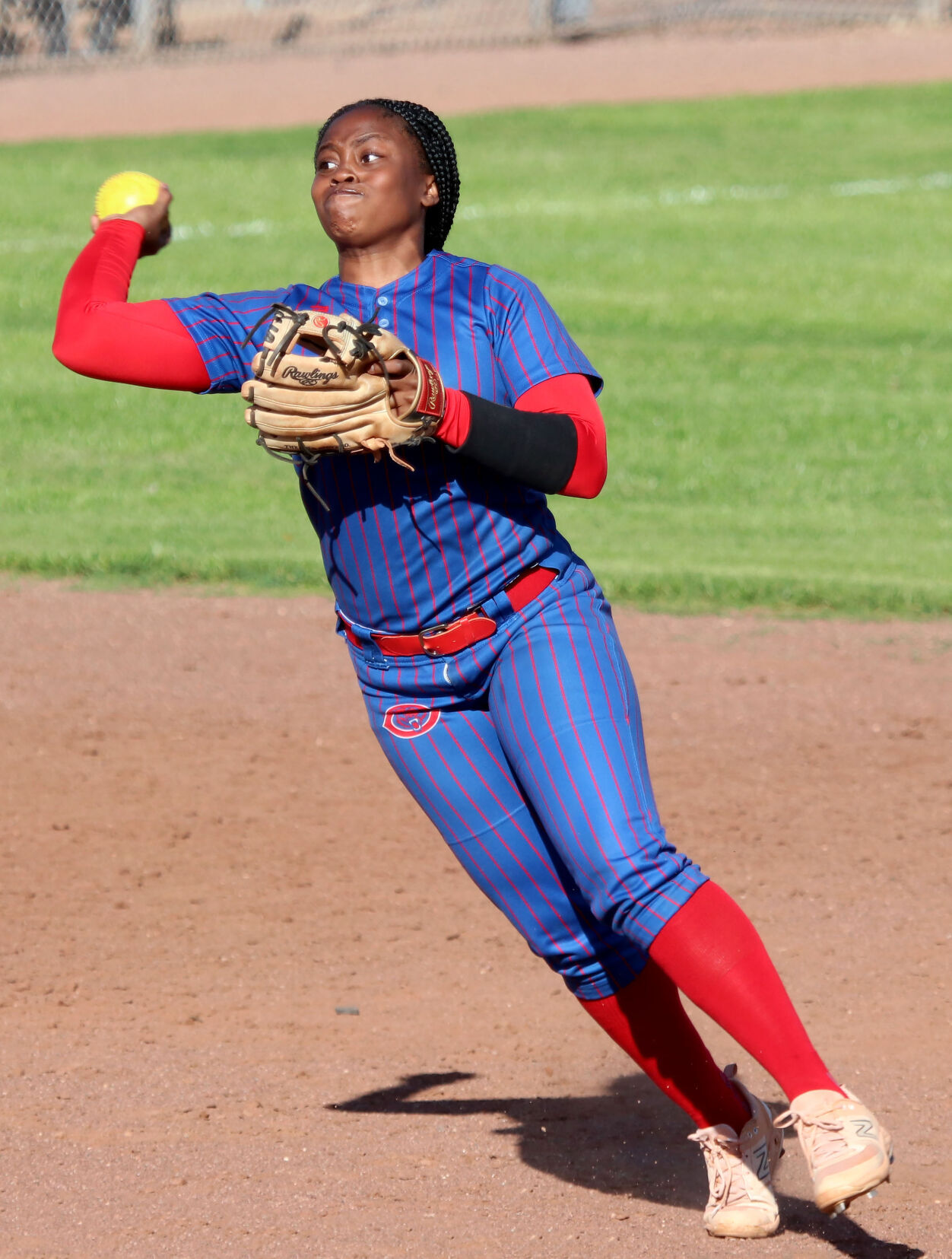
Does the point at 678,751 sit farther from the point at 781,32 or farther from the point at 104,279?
the point at 781,32

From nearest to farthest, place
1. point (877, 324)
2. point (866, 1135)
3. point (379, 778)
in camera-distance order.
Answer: point (866, 1135)
point (379, 778)
point (877, 324)

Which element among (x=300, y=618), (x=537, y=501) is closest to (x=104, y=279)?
(x=537, y=501)

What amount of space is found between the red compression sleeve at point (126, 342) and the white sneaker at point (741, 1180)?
5.79 ft

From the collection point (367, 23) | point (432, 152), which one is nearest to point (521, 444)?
point (432, 152)

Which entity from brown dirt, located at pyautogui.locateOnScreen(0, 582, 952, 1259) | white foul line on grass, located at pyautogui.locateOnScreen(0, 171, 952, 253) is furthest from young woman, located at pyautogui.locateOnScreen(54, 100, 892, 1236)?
white foul line on grass, located at pyautogui.locateOnScreen(0, 171, 952, 253)

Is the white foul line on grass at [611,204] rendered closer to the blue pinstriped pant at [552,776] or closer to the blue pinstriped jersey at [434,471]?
the blue pinstriped jersey at [434,471]

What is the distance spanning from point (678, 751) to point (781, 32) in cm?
1980

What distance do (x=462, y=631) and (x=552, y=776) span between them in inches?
12.6

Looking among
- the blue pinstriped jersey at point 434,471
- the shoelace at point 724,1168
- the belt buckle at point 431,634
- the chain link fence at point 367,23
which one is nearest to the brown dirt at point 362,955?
the shoelace at point 724,1168

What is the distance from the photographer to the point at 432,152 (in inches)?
134

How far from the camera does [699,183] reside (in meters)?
18.2

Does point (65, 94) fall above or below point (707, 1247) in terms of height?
above

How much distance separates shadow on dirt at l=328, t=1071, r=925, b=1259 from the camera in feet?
12.0

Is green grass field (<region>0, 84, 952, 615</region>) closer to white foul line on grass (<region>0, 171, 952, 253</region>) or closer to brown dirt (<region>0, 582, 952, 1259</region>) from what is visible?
white foul line on grass (<region>0, 171, 952, 253</region>)
